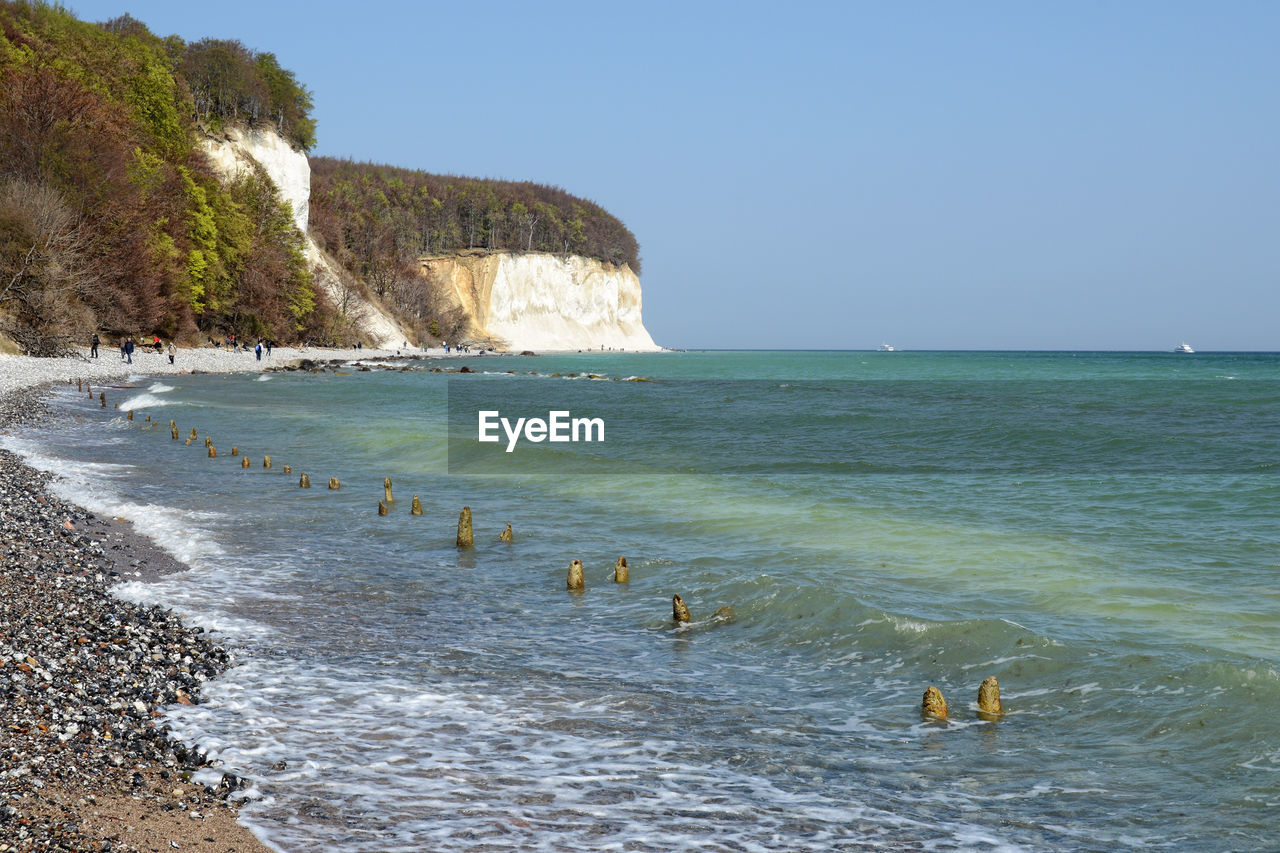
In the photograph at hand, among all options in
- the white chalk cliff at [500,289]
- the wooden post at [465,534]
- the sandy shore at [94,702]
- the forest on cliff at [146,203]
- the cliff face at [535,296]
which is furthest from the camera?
the cliff face at [535,296]

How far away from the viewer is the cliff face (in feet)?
500

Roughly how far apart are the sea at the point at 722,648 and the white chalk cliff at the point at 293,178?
68.9 meters

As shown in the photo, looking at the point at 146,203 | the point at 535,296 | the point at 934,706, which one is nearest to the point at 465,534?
the point at 934,706

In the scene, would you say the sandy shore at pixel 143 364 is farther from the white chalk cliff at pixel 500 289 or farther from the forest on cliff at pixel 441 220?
the forest on cliff at pixel 441 220

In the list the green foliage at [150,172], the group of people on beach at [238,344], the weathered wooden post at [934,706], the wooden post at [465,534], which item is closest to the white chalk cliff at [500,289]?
the green foliage at [150,172]

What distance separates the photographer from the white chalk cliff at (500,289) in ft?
300

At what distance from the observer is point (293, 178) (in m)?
93.9

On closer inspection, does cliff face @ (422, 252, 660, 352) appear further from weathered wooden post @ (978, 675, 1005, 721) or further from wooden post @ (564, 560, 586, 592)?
weathered wooden post @ (978, 675, 1005, 721)

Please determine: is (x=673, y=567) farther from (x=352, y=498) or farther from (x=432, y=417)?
(x=432, y=417)

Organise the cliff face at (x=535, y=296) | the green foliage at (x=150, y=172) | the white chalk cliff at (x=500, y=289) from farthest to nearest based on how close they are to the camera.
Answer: the cliff face at (x=535, y=296)
the white chalk cliff at (x=500, y=289)
the green foliage at (x=150, y=172)

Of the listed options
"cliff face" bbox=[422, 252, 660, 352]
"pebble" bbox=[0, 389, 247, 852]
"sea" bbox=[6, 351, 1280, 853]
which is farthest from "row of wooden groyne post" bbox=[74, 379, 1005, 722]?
"cliff face" bbox=[422, 252, 660, 352]

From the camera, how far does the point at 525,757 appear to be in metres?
6.88

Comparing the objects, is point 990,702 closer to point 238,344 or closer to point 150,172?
point 150,172

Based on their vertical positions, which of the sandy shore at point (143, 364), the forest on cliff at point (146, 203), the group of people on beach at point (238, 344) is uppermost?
the forest on cliff at point (146, 203)
